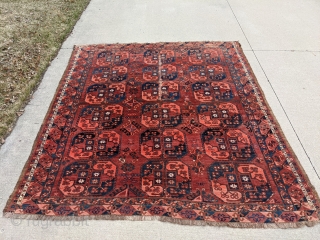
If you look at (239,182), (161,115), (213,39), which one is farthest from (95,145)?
(213,39)

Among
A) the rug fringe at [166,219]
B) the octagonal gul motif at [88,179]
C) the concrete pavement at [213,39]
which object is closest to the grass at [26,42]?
the concrete pavement at [213,39]

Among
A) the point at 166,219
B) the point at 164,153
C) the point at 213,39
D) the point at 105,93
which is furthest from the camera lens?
the point at 213,39

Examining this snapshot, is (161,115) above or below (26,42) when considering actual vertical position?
below

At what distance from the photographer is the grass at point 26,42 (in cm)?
360

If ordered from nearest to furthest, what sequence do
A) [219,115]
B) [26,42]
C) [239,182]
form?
A: [239,182] < [219,115] < [26,42]

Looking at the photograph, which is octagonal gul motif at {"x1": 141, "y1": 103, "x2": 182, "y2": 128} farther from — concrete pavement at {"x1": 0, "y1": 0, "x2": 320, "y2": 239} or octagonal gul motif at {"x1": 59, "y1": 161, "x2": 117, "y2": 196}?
concrete pavement at {"x1": 0, "y1": 0, "x2": 320, "y2": 239}

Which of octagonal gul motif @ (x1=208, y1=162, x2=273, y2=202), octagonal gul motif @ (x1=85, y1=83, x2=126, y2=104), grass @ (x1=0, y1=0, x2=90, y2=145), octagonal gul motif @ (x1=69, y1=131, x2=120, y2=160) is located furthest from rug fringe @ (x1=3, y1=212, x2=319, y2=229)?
octagonal gul motif @ (x1=85, y1=83, x2=126, y2=104)

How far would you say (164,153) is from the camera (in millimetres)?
2988

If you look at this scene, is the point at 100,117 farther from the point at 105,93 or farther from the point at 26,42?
the point at 26,42

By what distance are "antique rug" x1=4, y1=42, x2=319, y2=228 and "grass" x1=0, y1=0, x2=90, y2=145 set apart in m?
0.41

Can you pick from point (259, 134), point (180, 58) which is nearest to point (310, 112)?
point (259, 134)

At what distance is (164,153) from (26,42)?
3035 mm

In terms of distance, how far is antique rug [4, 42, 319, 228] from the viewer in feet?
8.34

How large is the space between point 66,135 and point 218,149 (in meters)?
1.58
